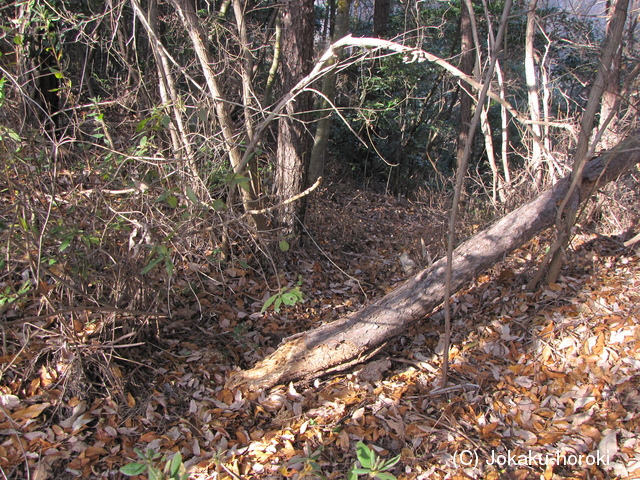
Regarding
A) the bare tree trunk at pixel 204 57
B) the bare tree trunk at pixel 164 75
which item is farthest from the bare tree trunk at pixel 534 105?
the bare tree trunk at pixel 164 75

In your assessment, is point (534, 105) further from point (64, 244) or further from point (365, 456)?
point (64, 244)

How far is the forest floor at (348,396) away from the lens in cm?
247

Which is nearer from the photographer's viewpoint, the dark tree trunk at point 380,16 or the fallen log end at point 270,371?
the fallen log end at point 270,371

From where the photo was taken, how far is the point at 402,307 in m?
3.43

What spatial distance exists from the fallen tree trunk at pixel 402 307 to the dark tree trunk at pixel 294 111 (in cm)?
174

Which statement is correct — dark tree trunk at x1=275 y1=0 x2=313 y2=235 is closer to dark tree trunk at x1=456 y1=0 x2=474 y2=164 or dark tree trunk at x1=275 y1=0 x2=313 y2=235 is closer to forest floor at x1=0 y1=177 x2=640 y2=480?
forest floor at x1=0 y1=177 x2=640 y2=480

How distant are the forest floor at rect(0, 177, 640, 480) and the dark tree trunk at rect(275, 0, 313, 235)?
1.53 m

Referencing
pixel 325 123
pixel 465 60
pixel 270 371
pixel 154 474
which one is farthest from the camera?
pixel 465 60

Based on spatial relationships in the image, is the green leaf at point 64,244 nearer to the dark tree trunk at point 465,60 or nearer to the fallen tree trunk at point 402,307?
the fallen tree trunk at point 402,307

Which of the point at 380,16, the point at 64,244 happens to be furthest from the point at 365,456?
the point at 380,16

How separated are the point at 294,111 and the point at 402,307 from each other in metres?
2.59

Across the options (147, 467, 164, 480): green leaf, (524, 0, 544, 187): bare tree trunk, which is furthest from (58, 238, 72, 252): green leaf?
(524, 0, 544, 187): bare tree trunk

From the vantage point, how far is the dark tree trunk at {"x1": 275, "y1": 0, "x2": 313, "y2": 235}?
4680 mm

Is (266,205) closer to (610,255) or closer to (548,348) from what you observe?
(548,348)
